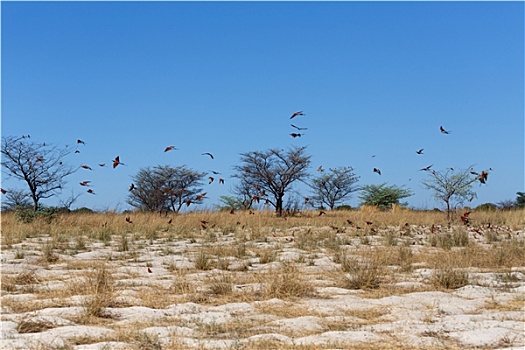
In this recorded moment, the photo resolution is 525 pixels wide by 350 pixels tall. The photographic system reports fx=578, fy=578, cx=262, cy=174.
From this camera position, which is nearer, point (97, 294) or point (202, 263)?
point (97, 294)

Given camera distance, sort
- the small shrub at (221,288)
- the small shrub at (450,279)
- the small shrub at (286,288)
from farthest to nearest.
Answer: the small shrub at (450,279)
the small shrub at (221,288)
the small shrub at (286,288)

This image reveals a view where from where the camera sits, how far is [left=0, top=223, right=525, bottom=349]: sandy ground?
3.99 metres

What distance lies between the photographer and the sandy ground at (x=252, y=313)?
3.99m

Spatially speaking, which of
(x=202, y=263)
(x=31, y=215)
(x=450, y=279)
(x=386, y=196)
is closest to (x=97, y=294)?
(x=202, y=263)

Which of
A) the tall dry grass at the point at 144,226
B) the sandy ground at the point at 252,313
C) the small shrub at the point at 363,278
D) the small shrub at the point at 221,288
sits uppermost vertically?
the tall dry grass at the point at 144,226

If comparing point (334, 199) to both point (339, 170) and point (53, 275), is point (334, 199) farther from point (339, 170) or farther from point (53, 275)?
point (53, 275)

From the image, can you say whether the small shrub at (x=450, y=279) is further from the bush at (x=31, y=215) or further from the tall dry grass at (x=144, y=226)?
the bush at (x=31, y=215)

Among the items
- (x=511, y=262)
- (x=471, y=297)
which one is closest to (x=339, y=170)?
(x=511, y=262)

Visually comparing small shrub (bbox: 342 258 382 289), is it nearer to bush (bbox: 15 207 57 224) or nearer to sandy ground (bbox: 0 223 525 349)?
sandy ground (bbox: 0 223 525 349)

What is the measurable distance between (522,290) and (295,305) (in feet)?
7.96

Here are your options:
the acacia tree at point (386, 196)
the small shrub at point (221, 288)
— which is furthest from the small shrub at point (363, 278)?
the acacia tree at point (386, 196)

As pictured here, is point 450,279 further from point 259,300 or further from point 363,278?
point 259,300

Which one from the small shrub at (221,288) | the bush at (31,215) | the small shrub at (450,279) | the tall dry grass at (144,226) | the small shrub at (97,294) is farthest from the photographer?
the bush at (31,215)

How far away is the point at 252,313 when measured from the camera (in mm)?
4977
